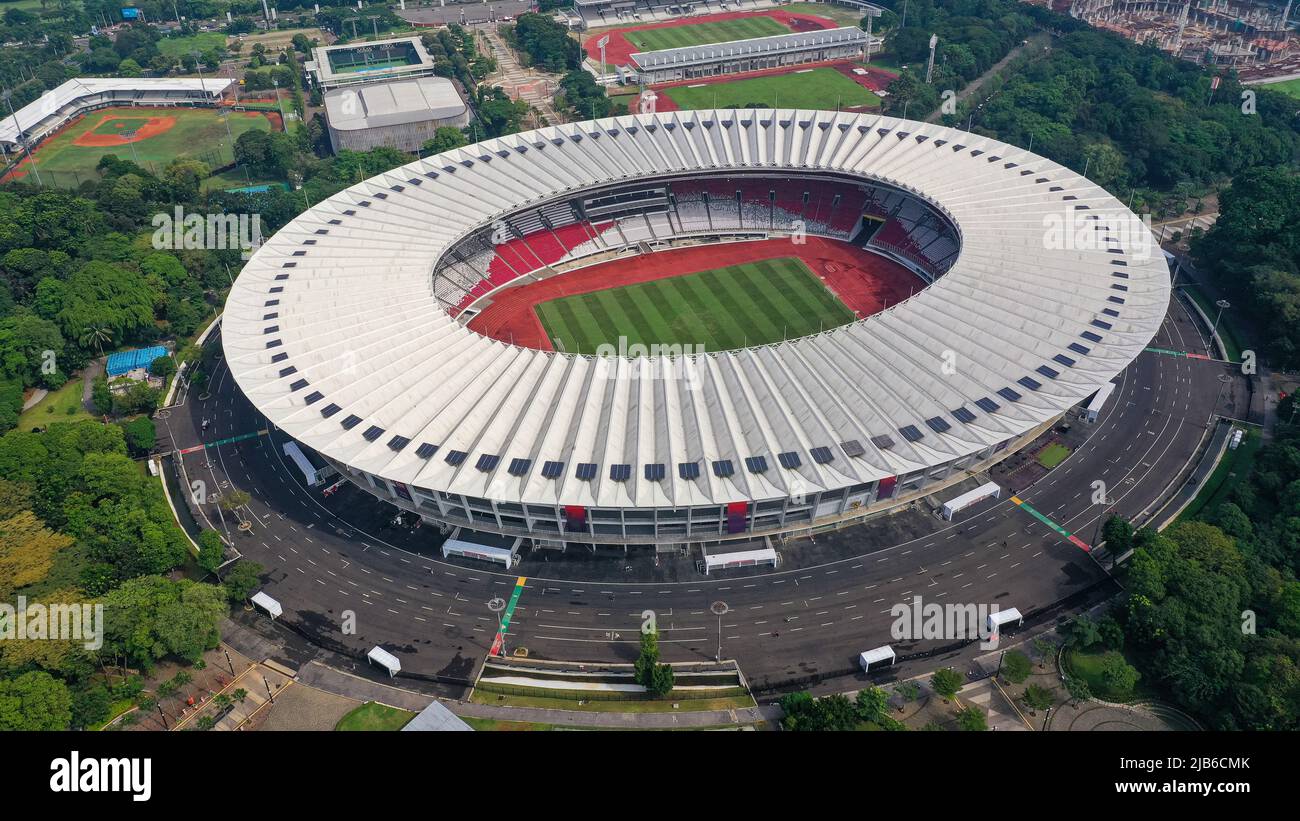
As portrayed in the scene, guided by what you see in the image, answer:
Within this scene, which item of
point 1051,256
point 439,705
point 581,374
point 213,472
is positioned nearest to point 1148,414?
point 1051,256

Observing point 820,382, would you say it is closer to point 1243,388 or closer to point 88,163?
point 1243,388

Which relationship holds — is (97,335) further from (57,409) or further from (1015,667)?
(1015,667)

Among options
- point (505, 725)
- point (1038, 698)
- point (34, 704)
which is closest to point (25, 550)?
point (34, 704)

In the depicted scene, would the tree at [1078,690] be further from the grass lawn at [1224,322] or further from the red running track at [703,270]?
the red running track at [703,270]

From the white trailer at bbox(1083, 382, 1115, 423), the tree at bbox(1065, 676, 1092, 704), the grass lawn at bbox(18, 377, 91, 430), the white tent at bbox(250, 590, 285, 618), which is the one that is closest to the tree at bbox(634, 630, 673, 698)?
the tree at bbox(1065, 676, 1092, 704)

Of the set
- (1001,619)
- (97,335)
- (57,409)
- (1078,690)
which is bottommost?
(1078,690)

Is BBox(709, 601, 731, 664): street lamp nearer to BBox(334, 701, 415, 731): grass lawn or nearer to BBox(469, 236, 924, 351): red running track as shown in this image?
BBox(334, 701, 415, 731): grass lawn
